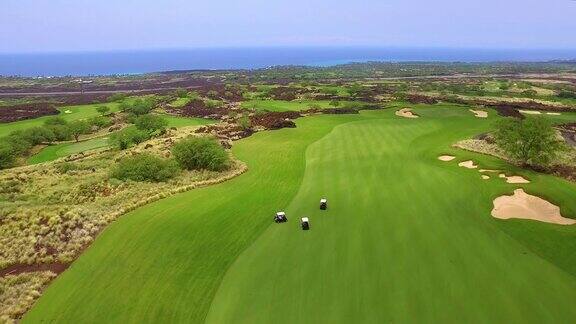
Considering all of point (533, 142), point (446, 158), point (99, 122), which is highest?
point (533, 142)

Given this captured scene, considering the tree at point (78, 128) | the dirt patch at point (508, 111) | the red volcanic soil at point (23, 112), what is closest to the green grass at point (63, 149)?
the tree at point (78, 128)

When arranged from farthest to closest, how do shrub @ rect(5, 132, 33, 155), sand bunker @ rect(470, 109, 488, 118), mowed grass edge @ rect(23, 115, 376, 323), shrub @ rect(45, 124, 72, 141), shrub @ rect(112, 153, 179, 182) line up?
sand bunker @ rect(470, 109, 488, 118) → shrub @ rect(45, 124, 72, 141) → shrub @ rect(5, 132, 33, 155) → shrub @ rect(112, 153, 179, 182) → mowed grass edge @ rect(23, 115, 376, 323)

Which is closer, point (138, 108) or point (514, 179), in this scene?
point (514, 179)

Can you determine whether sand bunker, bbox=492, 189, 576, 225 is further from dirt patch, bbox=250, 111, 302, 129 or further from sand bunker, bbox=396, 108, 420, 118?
sand bunker, bbox=396, 108, 420, 118

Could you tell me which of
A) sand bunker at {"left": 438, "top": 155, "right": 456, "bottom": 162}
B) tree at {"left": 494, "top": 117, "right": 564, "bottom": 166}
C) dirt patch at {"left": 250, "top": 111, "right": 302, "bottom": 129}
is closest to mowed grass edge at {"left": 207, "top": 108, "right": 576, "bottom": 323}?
tree at {"left": 494, "top": 117, "right": 564, "bottom": 166}

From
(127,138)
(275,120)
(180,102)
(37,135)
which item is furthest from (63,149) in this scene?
(180,102)

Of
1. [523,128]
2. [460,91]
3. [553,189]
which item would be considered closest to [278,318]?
[553,189]

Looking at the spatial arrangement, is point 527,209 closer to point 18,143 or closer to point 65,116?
point 18,143
